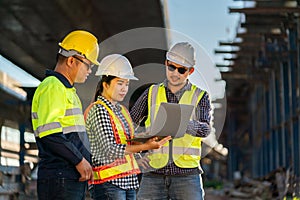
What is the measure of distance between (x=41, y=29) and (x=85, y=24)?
1.21 m

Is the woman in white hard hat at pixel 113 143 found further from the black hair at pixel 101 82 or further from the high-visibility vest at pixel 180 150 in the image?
the high-visibility vest at pixel 180 150

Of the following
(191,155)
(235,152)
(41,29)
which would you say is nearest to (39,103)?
(191,155)

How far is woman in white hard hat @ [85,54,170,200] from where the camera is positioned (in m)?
5.57

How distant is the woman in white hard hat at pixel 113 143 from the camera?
5566mm

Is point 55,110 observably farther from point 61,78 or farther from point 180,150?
point 180,150

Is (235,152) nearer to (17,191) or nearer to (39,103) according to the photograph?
(17,191)

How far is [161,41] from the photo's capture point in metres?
23.2

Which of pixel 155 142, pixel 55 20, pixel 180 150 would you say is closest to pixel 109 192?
pixel 155 142

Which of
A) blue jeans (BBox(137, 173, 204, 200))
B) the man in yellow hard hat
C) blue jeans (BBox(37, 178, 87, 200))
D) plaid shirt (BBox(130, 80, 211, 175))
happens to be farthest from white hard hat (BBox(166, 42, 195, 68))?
blue jeans (BBox(37, 178, 87, 200))

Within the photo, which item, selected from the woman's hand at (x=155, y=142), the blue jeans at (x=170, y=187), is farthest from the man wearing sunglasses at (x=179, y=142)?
the woman's hand at (x=155, y=142)

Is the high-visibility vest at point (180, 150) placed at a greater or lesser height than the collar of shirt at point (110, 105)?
lesser

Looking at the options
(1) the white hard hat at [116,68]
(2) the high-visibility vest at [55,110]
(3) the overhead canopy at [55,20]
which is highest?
(3) the overhead canopy at [55,20]

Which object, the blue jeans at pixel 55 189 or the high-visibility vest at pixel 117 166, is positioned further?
the high-visibility vest at pixel 117 166

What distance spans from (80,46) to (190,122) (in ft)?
3.29
